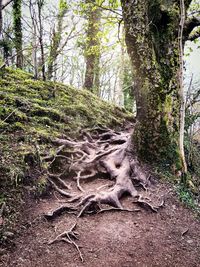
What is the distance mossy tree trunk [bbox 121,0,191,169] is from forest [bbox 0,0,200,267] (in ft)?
0.08

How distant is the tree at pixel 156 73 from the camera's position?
6211 millimetres

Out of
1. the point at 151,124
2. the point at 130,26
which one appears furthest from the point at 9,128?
the point at 130,26

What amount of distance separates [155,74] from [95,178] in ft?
9.89

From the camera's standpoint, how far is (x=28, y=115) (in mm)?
6859

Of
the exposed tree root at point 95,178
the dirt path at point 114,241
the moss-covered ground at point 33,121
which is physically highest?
the moss-covered ground at point 33,121

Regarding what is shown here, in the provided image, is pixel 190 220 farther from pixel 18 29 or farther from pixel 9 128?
pixel 18 29

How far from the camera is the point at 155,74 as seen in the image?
20.4ft

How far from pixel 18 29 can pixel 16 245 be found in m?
12.3

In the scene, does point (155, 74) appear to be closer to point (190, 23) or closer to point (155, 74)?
point (155, 74)

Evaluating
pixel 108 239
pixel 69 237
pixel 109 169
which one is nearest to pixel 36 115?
pixel 109 169

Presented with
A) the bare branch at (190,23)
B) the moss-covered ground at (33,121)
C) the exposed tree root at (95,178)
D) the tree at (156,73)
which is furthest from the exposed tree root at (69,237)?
the bare branch at (190,23)

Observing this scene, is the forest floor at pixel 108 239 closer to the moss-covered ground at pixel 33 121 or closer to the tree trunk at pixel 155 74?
the moss-covered ground at pixel 33 121

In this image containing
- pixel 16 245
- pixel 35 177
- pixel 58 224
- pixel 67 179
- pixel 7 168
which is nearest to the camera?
pixel 16 245

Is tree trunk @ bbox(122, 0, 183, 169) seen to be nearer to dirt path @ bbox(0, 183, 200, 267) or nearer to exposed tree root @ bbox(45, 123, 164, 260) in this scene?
exposed tree root @ bbox(45, 123, 164, 260)
